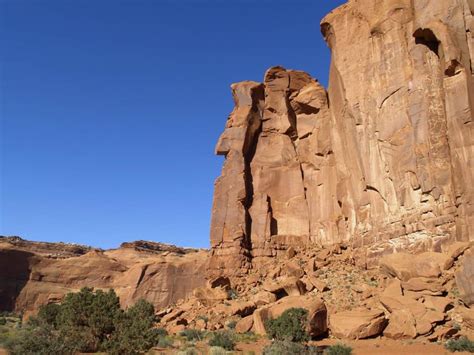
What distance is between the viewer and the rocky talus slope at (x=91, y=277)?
153 ft

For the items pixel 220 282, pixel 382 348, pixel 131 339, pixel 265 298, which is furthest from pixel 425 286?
pixel 220 282

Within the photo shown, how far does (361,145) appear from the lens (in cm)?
3525

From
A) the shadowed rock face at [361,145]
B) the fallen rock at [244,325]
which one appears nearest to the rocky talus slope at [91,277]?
the shadowed rock face at [361,145]

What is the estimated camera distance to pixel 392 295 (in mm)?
26500

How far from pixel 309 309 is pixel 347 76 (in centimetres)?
1929

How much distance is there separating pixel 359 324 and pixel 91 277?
36.1m

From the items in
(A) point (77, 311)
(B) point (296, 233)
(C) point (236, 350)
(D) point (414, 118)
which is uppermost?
(D) point (414, 118)

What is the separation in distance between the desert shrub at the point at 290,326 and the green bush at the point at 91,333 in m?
6.32

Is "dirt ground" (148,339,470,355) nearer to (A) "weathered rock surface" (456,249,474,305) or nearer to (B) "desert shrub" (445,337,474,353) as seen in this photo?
(B) "desert shrub" (445,337,474,353)

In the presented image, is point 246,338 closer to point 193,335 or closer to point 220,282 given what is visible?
point 193,335

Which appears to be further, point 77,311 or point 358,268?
point 358,268

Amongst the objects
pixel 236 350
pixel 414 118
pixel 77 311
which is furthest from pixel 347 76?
pixel 77 311

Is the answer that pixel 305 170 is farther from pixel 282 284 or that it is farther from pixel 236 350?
pixel 236 350

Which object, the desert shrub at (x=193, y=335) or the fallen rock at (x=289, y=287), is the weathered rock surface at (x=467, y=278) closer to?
the fallen rock at (x=289, y=287)
